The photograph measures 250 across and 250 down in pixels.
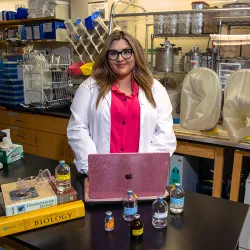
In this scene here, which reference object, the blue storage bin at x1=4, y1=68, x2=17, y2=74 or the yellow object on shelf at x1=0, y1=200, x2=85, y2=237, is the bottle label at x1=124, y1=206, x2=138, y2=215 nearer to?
the yellow object on shelf at x1=0, y1=200, x2=85, y2=237

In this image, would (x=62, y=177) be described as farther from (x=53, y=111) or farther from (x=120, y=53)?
(x=53, y=111)

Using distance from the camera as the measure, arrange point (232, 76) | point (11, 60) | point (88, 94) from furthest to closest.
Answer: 1. point (11, 60)
2. point (232, 76)
3. point (88, 94)

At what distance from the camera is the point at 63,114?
287 centimetres

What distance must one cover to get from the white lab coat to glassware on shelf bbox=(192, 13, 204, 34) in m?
0.97

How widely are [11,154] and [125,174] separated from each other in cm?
77

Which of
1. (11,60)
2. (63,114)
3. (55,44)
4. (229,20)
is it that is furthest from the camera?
(55,44)

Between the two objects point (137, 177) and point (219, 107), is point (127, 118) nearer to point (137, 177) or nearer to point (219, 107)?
point (137, 177)

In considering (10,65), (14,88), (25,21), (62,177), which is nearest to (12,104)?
(14,88)

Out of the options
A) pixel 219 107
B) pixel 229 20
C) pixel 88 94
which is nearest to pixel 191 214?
pixel 88 94

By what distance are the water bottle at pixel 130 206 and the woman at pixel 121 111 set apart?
50cm

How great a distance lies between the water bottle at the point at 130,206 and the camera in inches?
41.8

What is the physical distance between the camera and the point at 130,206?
1.07 meters

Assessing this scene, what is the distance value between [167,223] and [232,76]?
125cm

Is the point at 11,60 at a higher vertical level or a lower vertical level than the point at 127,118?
higher
